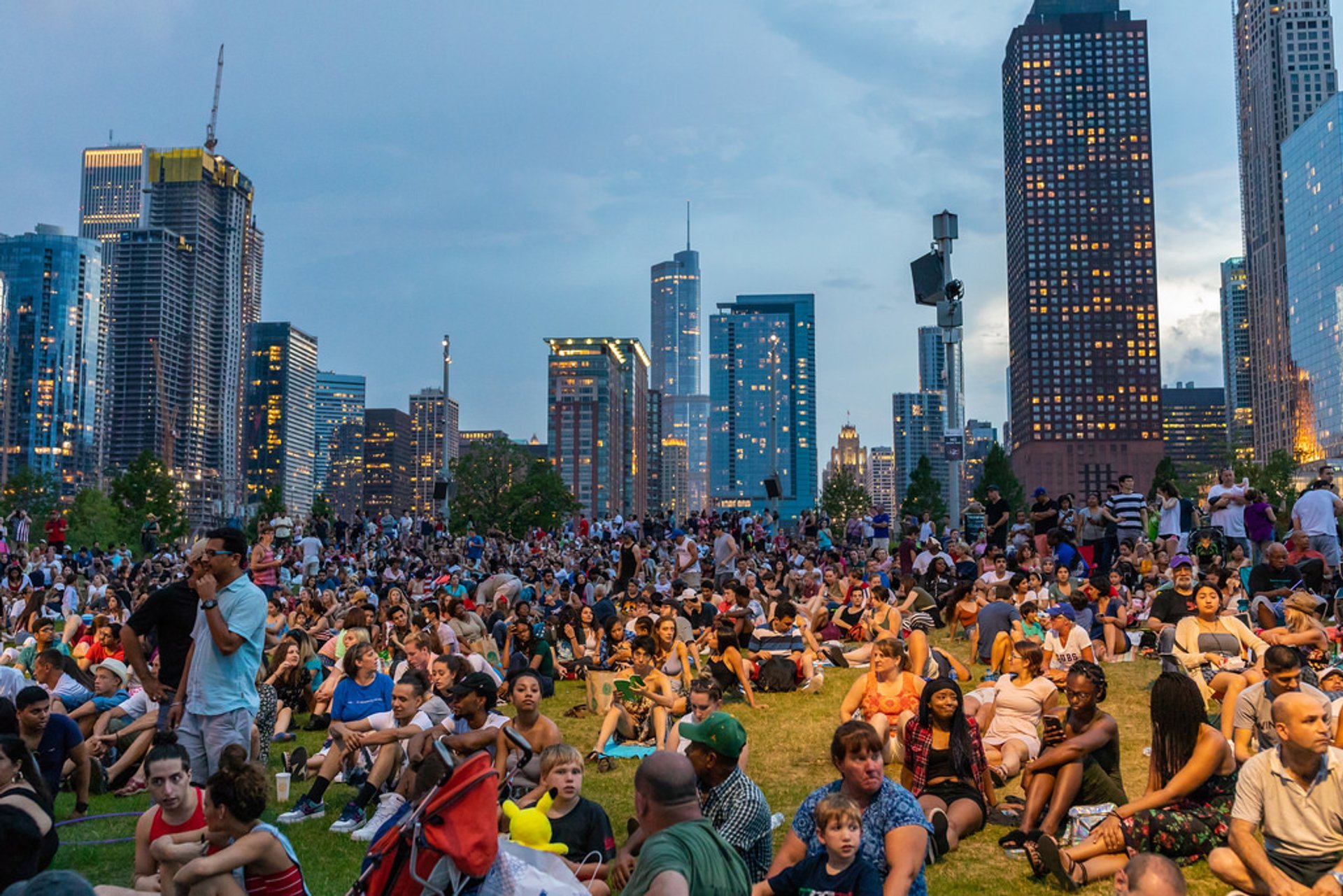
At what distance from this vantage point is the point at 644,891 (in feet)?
12.8

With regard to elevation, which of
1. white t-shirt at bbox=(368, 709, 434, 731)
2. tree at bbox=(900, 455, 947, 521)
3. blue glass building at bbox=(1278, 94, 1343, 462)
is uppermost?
blue glass building at bbox=(1278, 94, 1343, 462)

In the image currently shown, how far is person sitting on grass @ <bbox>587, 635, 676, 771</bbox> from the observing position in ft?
35.4

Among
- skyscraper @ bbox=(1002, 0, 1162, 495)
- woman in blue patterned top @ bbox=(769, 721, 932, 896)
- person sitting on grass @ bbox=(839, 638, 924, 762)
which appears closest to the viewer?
woman in blue patterned top @ bbox=(769, 721, 932, 896)

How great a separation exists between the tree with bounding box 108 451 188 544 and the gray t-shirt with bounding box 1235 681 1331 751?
276ft

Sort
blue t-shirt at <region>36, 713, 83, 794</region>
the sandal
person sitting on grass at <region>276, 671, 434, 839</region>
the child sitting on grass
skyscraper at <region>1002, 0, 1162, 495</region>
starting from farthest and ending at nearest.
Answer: skyscraper at <region>1002, 0, 1162, 495</region> < person sitting on grass at <region>276, 671, 434, 839</region> < blue t-shirt at <region>36, 713, 83, 794</region> < the sandal < the child sitting on grass

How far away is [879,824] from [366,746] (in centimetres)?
562

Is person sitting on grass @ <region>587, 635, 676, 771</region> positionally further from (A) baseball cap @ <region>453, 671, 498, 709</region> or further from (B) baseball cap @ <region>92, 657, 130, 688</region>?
(B) baseball cap @ <region>92, 657, 130, 688</region>

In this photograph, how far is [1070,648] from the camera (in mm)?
12500

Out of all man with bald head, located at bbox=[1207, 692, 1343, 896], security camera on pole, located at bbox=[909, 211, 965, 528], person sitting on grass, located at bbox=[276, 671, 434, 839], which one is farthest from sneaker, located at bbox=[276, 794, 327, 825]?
security camera on pole, located at bbox=[909, 211, 965, 528]

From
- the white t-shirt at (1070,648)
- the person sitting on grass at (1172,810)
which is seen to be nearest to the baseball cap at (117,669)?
the person sitting on grass at (1172,810)

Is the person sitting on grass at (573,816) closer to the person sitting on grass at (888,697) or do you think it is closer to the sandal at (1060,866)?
the sandal at (1060,866)

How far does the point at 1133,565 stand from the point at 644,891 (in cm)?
1763

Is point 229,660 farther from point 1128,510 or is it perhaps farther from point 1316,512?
point 1128,510

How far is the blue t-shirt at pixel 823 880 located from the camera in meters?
5.26
